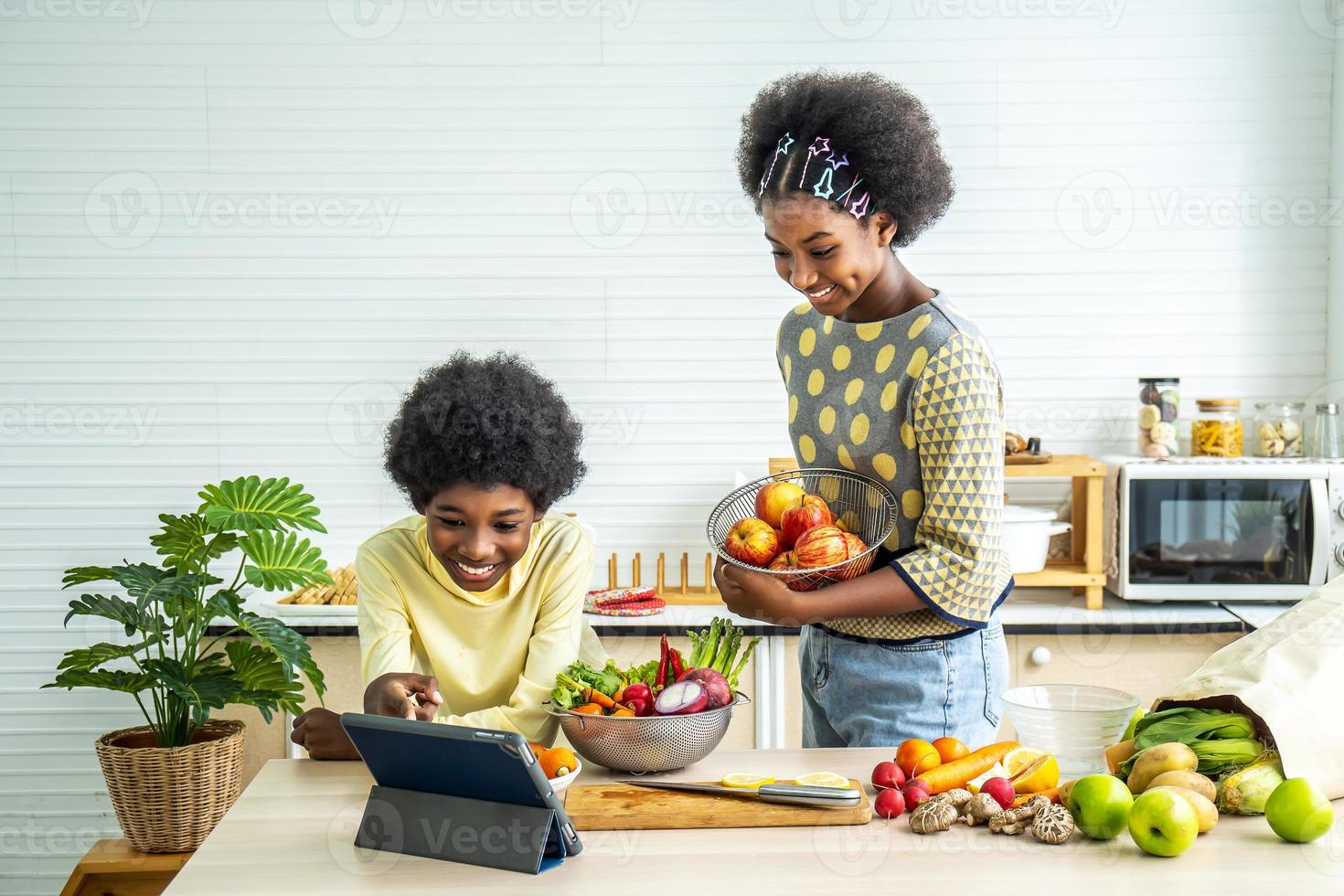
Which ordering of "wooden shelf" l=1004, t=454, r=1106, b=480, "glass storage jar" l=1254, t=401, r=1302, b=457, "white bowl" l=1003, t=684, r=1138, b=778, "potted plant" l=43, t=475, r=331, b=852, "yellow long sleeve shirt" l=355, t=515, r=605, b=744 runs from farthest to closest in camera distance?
1. "glass storage jar" l=1254, t=401, r=1302, b=457
2. "wooden shelf" l=1004, t=454, r=1106, b=480
3. "potted plant" l=43, t=475, r=331, b=852
4. "yellow long sleeve shirt" l=355, t=515, r=605, b=744
5. "white bowl" l=1003, t=684, r=1138, b=778

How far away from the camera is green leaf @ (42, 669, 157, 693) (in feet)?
11.1

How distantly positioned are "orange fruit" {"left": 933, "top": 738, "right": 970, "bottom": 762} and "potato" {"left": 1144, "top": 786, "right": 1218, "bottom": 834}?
0.29 metres

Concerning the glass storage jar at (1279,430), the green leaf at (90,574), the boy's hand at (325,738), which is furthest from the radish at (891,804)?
the glass storage jar at (1279,430)

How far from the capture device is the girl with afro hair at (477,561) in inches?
80.6

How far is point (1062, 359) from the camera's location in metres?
4.08

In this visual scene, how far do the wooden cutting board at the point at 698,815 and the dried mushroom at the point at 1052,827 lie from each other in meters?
0.22

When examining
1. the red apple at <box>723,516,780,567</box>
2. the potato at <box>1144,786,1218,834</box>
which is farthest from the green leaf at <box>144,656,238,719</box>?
the potato at <box>1144,786,1218,834</box>

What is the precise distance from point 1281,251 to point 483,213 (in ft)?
8.83

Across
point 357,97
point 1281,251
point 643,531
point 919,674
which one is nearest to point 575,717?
point 919,674

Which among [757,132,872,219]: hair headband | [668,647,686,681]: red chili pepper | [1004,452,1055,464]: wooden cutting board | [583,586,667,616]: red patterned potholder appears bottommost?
[583,586,667,616]: red patterned potholder

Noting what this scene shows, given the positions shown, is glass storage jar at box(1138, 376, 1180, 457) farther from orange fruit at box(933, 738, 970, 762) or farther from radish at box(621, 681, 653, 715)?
radish at box(621, 681, 653, 715)

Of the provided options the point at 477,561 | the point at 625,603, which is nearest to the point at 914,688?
the point at 477,561

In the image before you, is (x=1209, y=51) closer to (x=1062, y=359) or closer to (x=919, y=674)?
(x=1062, y=359)

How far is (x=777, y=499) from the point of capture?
1.96 m
